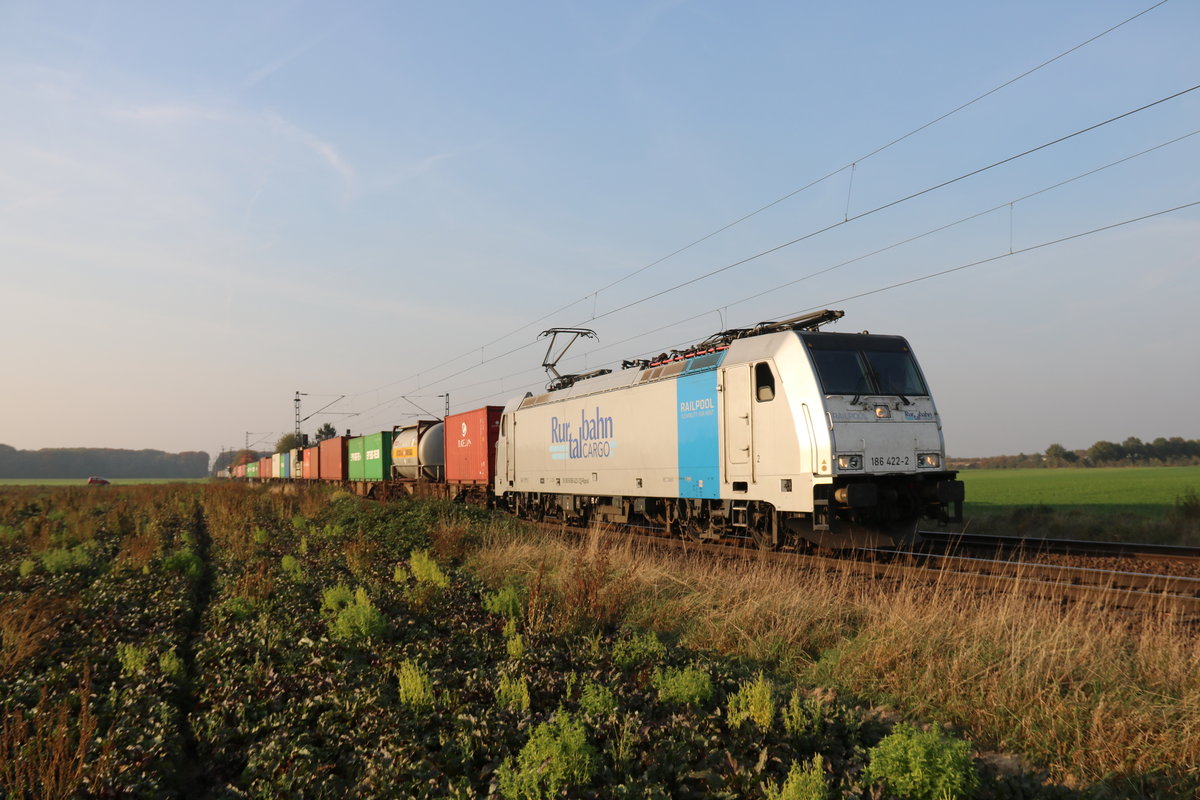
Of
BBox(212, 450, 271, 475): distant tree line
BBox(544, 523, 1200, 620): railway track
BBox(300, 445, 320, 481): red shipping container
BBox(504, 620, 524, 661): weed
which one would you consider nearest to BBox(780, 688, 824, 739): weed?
BBox(504, 620, 524, 661): weed

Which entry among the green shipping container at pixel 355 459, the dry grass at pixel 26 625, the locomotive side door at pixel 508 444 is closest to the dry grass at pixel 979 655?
the dry grass at pixel 26 625

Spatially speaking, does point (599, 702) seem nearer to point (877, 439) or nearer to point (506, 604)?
point (506, 604)

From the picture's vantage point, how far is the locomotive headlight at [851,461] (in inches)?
423

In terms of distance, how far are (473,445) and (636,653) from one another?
20.5 m

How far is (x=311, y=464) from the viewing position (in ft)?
167

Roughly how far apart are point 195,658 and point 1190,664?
8.85m

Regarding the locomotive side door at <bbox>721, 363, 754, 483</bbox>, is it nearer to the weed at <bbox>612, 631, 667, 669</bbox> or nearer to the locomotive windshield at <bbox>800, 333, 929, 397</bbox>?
the locomotive windshield at <bbox>800, 333, 929, 397</bbox>

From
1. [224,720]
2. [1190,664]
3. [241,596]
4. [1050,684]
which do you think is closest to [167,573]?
[241,596]

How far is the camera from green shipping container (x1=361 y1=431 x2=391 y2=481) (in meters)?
35.1

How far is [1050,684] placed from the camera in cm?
517

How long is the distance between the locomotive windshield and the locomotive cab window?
0.79 metres

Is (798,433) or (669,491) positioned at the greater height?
(798,433)

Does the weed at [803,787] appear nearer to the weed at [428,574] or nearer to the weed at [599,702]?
the weed at [599,702]

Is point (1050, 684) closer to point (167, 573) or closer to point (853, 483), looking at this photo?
point (853, 483)
